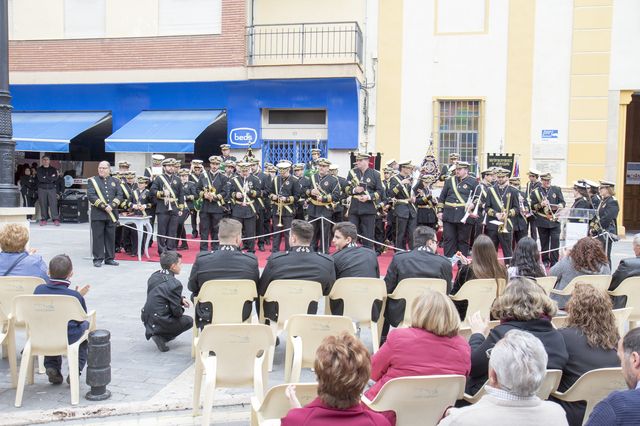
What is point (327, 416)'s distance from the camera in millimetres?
2760

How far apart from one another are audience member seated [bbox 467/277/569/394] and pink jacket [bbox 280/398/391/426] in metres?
1.32

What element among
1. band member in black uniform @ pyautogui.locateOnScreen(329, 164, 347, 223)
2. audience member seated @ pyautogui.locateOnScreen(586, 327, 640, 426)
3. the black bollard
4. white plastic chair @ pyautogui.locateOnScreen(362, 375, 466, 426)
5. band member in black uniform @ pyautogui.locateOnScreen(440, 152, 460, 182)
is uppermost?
band member in black uniform @ pyautogui.locateOnScreen(440, 152, 460, 182)

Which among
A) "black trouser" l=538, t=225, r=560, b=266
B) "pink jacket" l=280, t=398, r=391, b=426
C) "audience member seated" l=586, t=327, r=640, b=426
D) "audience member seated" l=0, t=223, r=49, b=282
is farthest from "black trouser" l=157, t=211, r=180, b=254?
"audience member seated" l=586, t=327, r=640, b=426

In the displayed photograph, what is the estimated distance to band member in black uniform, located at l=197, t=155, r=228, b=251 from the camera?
13.4m

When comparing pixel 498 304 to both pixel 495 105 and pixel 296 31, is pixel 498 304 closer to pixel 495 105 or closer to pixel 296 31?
pixel 495 105

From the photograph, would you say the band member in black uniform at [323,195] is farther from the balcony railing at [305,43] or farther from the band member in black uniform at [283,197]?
the balcony railing at [305,43]

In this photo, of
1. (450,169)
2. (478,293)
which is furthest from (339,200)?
(478,293)

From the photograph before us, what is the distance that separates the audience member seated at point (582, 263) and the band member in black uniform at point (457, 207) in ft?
16.2

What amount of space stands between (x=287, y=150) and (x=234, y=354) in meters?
14.3

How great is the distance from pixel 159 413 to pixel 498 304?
2.90 meters

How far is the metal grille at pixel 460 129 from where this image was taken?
59.0ft

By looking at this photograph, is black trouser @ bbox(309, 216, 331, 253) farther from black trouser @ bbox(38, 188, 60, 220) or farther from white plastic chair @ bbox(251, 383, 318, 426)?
white plastic chair @ bbox(251, 383, 318, 426)

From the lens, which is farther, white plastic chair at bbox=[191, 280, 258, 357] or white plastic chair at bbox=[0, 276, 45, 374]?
white plastic chair at bbox=[191, 280, 258, 357]

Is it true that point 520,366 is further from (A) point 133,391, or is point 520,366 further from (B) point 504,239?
(B) point 504,239
